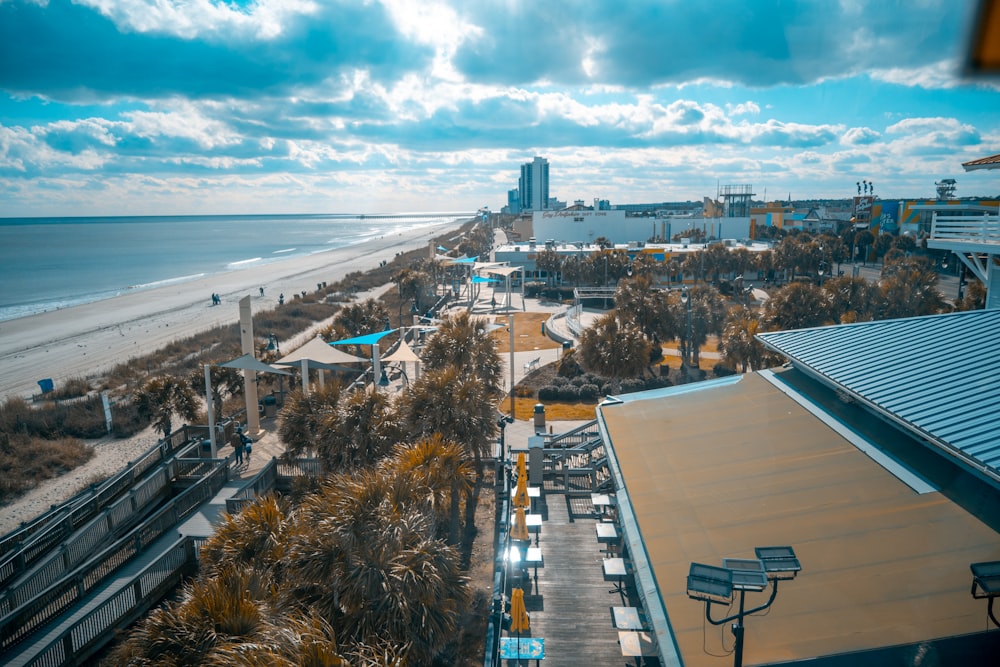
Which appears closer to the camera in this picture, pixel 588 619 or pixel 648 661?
pixel 648 661

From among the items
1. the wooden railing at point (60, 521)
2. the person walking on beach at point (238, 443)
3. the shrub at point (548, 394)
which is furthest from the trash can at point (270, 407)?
the shrub at point (548, 394)

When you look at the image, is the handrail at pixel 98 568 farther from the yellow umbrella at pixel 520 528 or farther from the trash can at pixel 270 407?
the yellow umbrella at pixel 520 528

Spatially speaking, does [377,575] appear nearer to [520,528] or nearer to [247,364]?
[520,528]

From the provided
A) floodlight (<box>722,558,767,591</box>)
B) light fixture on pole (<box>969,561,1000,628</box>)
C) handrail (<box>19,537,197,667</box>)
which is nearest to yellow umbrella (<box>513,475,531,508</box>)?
handrail (<box>19,537,197,667</box>)

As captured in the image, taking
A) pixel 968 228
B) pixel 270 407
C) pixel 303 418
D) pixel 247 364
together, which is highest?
pixel 968 228

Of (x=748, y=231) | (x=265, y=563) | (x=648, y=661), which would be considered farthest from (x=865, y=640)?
(x=748, y=231)

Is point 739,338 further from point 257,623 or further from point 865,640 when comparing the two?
point 257,623

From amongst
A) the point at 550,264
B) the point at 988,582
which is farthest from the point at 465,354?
the point at 550,264

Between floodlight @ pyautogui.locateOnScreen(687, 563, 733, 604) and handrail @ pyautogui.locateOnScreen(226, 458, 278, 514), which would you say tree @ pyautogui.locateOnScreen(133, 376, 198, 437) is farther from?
floodlight @ pyautogui.locateOnScreen(687, 563, 733, 604)

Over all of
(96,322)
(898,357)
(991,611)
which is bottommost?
(96,322)
